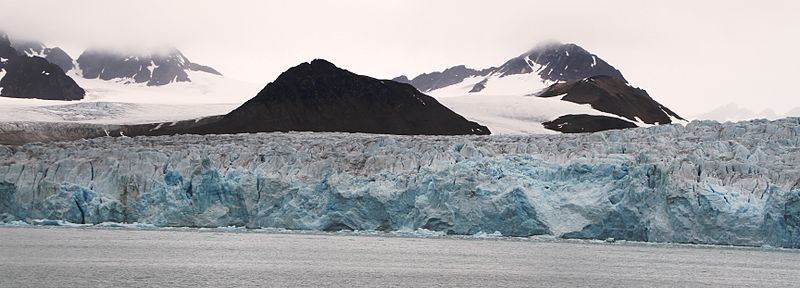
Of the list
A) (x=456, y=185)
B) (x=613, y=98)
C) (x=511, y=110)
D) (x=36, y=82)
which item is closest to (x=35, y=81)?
(x=36, y=82)

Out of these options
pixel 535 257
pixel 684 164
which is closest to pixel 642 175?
pixel 684 164

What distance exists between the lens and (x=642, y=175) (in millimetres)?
42625

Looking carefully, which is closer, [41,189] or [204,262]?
[204,262]

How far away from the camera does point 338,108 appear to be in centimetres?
10931

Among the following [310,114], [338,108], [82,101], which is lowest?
[82,101]

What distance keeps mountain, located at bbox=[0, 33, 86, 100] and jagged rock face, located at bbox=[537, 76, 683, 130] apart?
3360 inches

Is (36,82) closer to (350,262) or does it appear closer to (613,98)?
(613,98)

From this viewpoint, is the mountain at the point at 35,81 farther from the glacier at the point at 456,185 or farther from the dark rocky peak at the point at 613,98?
the glacier at the point at 456,185

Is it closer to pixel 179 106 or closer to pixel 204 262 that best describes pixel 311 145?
pixel 204 262

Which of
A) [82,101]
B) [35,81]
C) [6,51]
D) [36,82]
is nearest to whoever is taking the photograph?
[82,101]

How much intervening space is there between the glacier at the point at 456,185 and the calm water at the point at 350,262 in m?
1.09

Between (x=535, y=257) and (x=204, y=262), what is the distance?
43.3 ft

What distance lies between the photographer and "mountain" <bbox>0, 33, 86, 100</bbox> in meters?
176

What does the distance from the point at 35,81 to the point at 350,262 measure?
156744 millimetres
